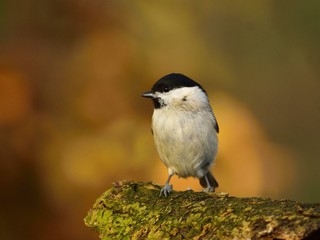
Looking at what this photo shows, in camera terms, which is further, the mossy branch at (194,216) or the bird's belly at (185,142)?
the bird's belly at (185,142)

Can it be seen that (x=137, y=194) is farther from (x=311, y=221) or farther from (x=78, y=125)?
(x=78, y=125)

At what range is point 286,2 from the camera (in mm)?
10688

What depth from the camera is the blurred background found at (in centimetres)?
652

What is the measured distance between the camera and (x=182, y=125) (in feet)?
16.1

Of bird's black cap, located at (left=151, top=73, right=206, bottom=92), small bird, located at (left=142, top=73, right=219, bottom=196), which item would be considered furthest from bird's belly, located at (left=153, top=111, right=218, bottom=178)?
bird's black cap, located at (left=151, top=73, right=206, bottom=92)

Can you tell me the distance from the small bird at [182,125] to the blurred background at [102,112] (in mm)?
1625

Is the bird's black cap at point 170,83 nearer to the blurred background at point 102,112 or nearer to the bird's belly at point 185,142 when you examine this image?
the bird's belly at point 185,142

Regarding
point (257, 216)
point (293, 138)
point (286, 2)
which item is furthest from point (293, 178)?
point (257, 216)

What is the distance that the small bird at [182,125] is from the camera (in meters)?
4.94

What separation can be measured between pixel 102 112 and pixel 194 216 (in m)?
3.65

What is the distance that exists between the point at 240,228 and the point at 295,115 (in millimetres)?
7018

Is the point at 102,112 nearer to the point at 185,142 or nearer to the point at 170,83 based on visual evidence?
the point at 170,83

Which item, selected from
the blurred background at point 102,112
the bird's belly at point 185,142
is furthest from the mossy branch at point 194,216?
the blurred background at point 102,112

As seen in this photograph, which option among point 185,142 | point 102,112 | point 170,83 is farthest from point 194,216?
point 102,112
